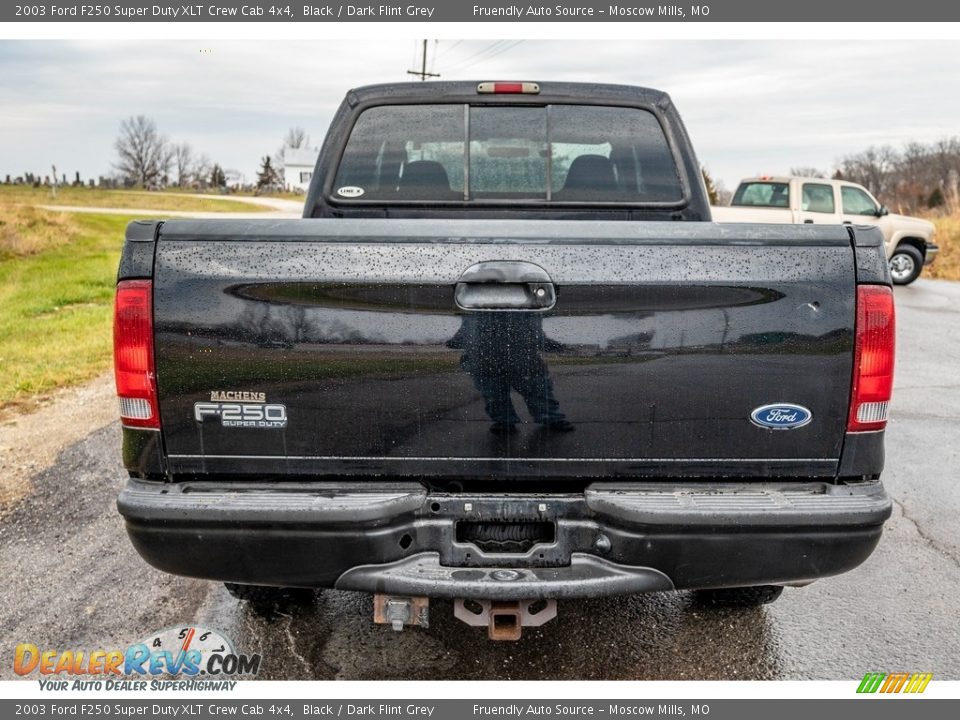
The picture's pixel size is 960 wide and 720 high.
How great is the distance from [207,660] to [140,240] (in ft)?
5.59

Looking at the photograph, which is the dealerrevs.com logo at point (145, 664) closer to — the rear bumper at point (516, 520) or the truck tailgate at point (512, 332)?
the rear bumper at point (516, 520)

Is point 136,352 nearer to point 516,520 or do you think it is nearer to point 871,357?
point 516,520

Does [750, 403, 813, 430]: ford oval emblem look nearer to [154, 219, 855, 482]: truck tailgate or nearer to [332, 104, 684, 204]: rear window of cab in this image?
[154, 219, 855, 482]: truck tailgate

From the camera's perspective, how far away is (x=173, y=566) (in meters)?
2.43

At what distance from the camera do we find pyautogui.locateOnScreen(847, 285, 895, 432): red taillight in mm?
2279

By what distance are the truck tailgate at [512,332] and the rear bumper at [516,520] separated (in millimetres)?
166

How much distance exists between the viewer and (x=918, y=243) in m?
16.6

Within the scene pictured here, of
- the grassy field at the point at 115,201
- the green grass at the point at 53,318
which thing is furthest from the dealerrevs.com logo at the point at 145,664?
the grassy field at the point at 115,201

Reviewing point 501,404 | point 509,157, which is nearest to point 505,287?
point 501,404

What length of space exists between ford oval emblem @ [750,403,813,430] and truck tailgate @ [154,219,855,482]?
2 centimetres

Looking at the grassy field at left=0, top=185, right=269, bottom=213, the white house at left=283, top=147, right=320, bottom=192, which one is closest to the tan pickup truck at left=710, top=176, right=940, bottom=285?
the grassy field at left=0, top=185, right=269, bottom=213

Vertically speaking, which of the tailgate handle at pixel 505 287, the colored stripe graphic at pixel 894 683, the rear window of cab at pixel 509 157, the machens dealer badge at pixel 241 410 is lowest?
the colored stripe graphic at pixel 894 683

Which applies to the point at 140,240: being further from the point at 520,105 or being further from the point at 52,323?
the point at 52,323

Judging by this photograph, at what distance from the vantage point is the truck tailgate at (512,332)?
2268 mm
